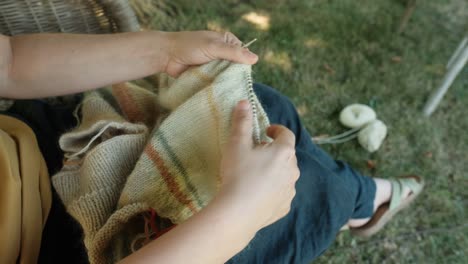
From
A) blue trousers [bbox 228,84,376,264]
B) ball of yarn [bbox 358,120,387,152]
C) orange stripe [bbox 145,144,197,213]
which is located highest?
orange stripe [bbox 145,144,197,213]

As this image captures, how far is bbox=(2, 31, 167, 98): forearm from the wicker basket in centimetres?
19

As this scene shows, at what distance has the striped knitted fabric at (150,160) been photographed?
1.92 feet

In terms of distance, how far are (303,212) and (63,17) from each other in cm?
68

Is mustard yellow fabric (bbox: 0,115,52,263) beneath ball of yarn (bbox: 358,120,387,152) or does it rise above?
above

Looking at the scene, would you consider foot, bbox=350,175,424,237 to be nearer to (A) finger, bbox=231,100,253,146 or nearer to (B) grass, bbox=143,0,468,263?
(B) grass, bbox=143,0,468,263

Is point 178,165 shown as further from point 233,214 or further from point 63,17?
point 63,17


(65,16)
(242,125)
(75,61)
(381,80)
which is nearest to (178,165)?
(242,125)

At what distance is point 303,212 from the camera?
2.51 feet

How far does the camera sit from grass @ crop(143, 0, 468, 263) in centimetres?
127

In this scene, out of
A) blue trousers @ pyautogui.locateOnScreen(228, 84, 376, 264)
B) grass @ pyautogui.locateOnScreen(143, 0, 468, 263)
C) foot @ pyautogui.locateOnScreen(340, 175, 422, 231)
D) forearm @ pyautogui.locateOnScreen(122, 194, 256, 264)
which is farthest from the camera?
grass @ pyautogui.locateOnScreen(143, 0, 468, 263)

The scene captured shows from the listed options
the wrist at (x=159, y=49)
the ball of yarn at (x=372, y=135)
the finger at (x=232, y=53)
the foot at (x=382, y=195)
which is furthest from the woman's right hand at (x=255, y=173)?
the ball of yarn at (x=372, y=135)

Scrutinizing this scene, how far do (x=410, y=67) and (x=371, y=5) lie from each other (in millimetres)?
472

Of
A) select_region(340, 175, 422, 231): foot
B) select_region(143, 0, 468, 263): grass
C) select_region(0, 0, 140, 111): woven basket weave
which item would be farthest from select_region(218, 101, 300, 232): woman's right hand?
select_region(143, 0, 468, 263): grass

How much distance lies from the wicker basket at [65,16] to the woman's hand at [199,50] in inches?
9.3
